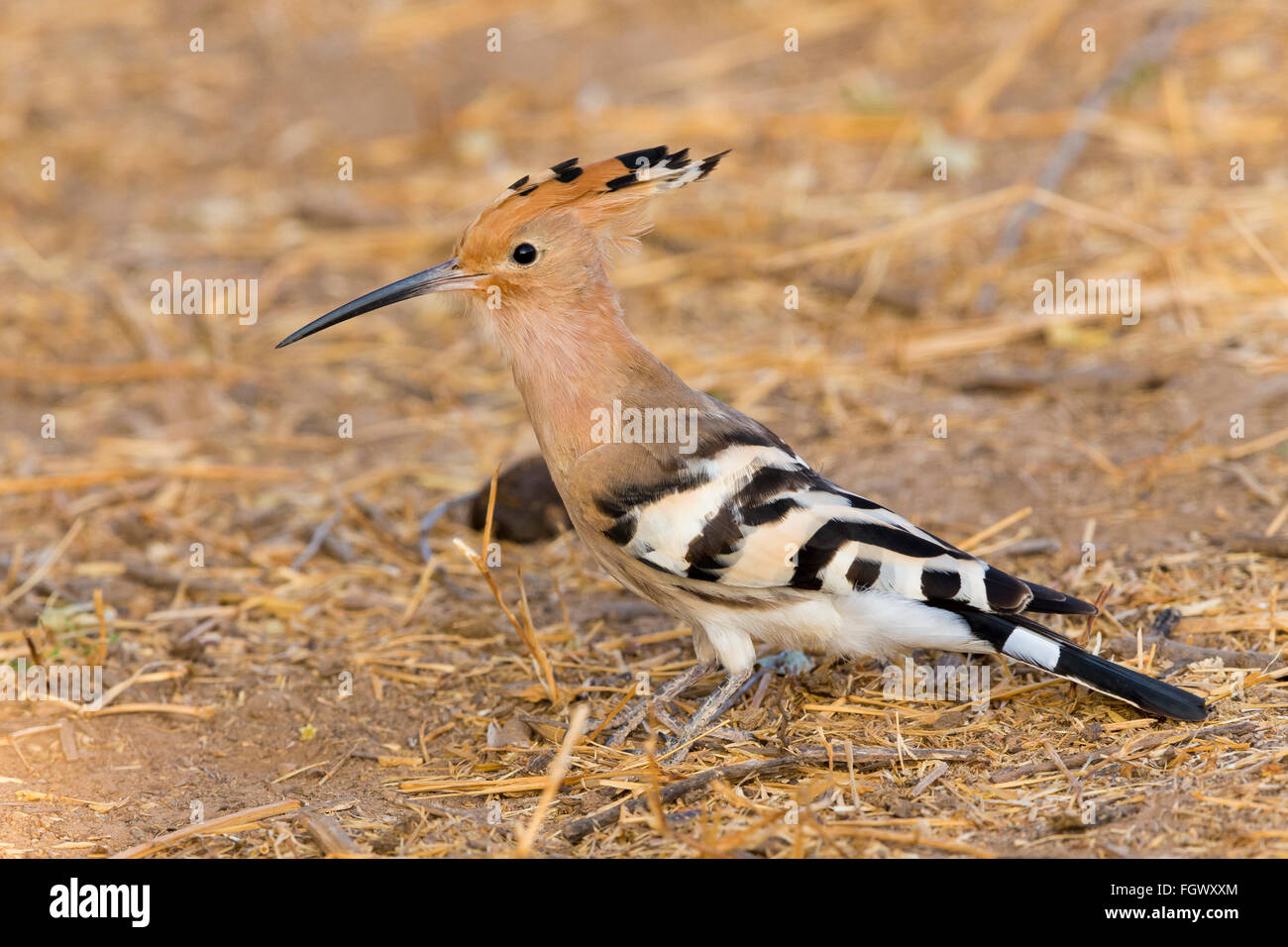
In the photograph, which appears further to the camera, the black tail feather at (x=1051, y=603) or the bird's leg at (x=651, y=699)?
the bird's leg at (x=651, y=699)

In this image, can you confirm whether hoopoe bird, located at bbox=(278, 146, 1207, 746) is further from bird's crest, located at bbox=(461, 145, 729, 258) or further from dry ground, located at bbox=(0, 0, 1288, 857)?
dry ground, located at bbox=(0, 0, 1288, 857)

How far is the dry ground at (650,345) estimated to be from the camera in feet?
9.37

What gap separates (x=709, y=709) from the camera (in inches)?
122

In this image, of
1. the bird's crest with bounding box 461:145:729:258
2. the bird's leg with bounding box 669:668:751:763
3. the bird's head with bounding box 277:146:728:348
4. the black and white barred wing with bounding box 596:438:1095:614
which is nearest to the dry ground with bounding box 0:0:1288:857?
the bird's leg with bounding box 669:668:751:763

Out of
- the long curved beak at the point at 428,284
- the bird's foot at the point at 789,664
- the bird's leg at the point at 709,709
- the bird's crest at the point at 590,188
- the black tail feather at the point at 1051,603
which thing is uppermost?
the bird's crest at the point at 590,188

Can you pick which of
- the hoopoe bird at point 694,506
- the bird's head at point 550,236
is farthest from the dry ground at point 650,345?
the bird's head at point 550,236

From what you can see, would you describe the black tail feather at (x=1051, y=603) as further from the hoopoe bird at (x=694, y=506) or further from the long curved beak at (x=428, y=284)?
the long curved beak at (x=428, y=284)

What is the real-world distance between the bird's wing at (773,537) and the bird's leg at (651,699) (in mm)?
380

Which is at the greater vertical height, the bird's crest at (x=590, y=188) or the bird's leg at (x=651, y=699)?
the bird's crest at (x=590, y=188)

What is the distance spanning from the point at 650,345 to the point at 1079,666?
285cm

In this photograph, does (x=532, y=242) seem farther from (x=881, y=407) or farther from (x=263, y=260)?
(x=263, y=260)

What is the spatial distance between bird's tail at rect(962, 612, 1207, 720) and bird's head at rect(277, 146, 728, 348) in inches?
49.2

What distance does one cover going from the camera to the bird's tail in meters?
2.83
